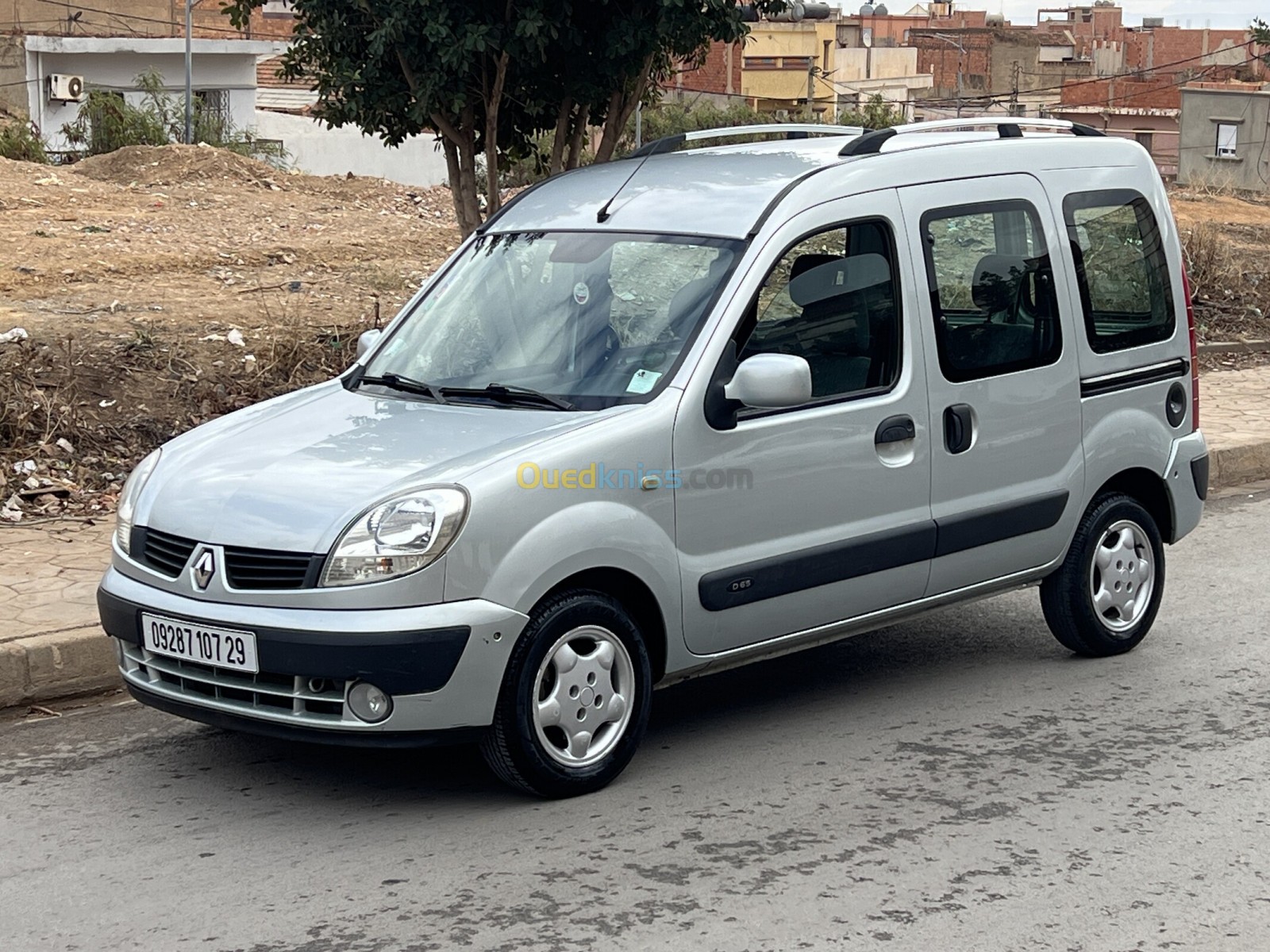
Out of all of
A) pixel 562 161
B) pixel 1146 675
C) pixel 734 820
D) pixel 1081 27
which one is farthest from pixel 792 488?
pixel 1081 27

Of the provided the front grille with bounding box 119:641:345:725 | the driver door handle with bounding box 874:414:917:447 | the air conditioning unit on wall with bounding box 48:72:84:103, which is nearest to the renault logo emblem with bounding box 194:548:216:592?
the front grille with bounding box 119:641:345:725

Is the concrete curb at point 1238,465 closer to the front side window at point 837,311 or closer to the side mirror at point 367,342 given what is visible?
the front side window at point 837,311

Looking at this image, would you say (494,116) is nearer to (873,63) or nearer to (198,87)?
(198,87)

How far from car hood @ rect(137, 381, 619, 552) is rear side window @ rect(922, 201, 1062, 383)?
4.68ft

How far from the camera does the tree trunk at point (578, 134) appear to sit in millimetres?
9836

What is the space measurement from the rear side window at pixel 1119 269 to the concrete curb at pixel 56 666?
3.91 metres

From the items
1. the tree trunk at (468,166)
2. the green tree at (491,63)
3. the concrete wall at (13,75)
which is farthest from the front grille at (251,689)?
the concrete wall at (13,75)

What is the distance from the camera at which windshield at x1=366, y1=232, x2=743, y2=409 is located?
17.4 ft

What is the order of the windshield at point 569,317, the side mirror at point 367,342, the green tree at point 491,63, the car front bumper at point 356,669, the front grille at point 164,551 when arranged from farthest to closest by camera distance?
the green tree at point 491,63 → the side mirror at point 367,342 → the windshield at point 569,317 → the front grille at point 164,551 → the car front bumper at point 356,669

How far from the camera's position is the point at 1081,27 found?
10281 cm

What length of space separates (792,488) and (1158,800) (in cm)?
144

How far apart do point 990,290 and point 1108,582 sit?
1363 mm

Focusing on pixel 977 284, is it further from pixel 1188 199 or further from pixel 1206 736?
pixel 1188 199

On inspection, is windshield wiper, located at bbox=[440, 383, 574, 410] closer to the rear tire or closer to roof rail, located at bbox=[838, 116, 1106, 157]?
roof rail, located at bbox=[838, 116, 1106, 157]
